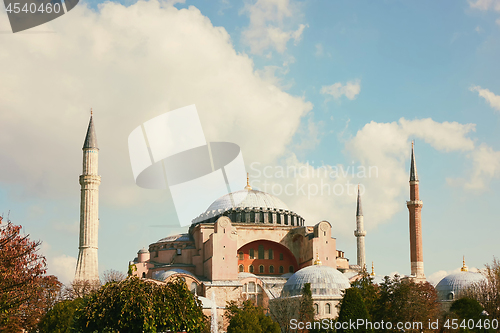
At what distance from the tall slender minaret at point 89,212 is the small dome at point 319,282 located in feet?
48.2

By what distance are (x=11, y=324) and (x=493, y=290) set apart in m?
23.9

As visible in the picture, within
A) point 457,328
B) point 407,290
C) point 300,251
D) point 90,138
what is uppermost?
point 90,138

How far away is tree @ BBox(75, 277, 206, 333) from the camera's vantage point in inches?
640

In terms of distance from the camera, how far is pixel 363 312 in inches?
879

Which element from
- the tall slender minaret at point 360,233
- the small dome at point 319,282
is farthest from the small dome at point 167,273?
the tall slender minaret at point 360,233

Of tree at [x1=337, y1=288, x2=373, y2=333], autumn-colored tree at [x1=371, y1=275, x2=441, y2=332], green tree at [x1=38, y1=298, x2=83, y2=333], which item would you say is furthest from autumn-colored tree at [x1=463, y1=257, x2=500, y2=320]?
green tree at [x1=38, y1=298, x2=83, y2=333]

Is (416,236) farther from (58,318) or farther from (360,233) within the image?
(58,318)

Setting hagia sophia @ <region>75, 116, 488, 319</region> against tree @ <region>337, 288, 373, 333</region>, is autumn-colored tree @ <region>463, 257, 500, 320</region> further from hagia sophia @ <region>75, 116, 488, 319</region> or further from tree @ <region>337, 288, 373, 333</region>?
tree @ <region>337, 288, 373, 333</region>

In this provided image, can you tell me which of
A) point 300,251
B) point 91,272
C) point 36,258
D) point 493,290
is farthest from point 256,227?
point 36,258

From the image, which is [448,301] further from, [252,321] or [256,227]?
[252,321]

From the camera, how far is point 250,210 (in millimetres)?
43844

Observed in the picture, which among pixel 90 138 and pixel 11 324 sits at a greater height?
pixel 90 138

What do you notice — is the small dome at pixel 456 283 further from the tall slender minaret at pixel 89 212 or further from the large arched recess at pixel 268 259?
the tall slender minaret at pixel 89 212

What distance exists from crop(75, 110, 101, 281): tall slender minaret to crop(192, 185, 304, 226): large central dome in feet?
26.1
